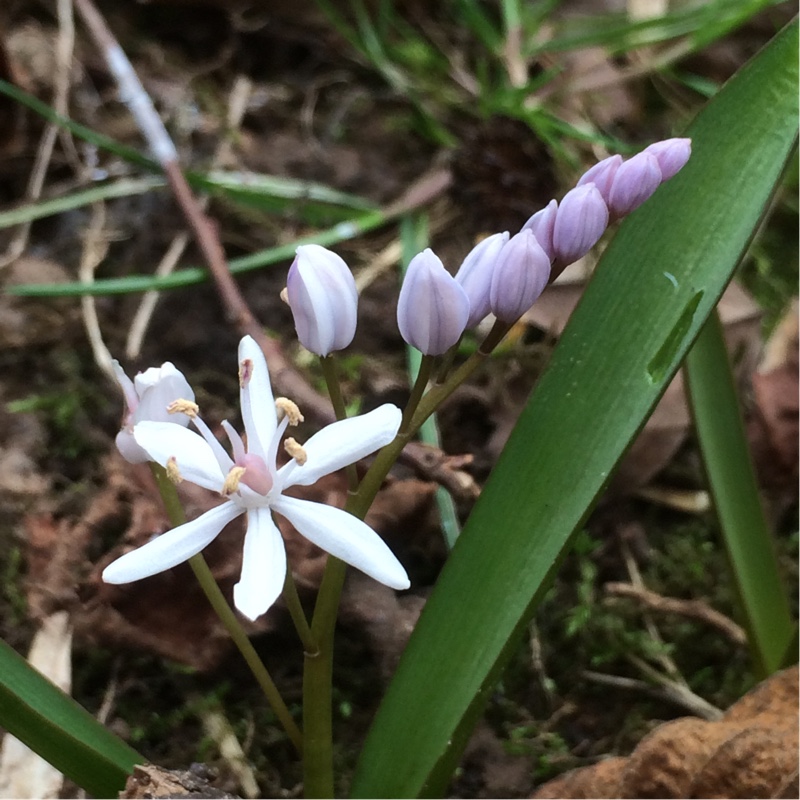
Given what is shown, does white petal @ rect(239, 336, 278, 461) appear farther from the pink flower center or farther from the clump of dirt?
the clump of dirt

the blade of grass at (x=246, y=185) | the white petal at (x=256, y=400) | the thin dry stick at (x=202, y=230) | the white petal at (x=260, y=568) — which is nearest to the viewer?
the white petal at (x=260, y=568)

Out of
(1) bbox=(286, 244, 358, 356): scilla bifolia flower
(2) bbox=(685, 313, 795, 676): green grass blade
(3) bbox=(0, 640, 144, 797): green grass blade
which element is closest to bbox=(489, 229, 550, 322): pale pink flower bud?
(1) bbox=(286, 244, 358, 356): scilla bifolia flower

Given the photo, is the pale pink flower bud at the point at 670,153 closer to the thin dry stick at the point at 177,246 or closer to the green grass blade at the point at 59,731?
the green grass blade at the point at 59,731

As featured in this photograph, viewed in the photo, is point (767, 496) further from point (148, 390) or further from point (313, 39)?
point (313, 39)

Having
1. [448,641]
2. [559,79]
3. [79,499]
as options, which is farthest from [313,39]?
[448,641]

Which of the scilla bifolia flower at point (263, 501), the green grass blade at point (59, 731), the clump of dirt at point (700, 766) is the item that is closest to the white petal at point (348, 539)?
the scilla bifolia flower at point (263, 501)
